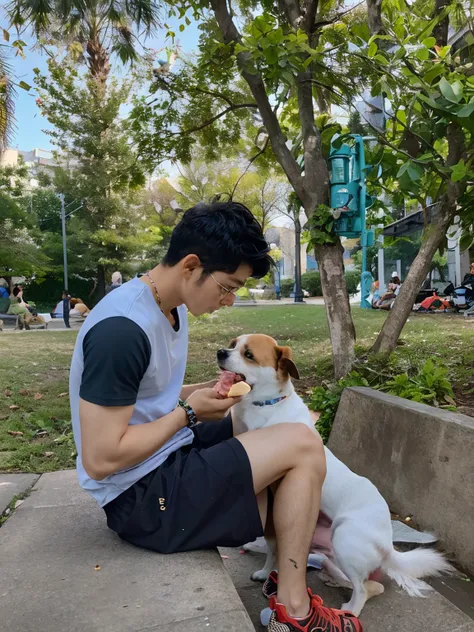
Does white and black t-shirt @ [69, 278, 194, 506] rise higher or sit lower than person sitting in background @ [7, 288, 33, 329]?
higher

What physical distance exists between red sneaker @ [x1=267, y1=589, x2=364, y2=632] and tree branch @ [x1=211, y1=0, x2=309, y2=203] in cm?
400

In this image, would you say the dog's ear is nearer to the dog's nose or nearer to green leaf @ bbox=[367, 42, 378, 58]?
the dog's nose

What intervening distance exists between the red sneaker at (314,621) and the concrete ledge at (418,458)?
94 centimetres

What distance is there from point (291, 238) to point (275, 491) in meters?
47.5

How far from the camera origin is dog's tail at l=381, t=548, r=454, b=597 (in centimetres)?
203

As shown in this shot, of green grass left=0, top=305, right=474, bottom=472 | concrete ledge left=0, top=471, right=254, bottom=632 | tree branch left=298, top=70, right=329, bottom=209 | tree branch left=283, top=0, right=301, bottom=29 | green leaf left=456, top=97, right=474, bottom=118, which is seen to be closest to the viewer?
concrete ledge left=0, top=471, right=254, bottom=632

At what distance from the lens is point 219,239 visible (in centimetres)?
174

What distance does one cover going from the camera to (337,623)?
1.58 m

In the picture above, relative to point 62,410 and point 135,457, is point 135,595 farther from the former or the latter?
point 62,410

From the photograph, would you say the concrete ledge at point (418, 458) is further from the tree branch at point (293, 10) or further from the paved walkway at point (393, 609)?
the tree branch at point (293, 10)

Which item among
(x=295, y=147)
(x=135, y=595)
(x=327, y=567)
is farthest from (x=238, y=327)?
(x=135, y=595)

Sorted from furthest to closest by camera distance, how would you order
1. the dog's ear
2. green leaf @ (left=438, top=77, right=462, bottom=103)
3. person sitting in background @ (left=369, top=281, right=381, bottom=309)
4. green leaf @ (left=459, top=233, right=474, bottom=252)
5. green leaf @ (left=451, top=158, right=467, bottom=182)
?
person sitting in background @ (left=369, top=281, right=381, bottom=309) < green leaf @ (left=459, top=233, right=474, bottom=252) < green leaf @ (left=451, top=158, right=467, bottom=182) < green leaf @ (left=438, top=77, right=462, bottom=103) < the dog's ear

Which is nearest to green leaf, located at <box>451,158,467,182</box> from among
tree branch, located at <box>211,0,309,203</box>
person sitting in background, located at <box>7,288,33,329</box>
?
tree branch, located at <box>211,0,309,203</box>

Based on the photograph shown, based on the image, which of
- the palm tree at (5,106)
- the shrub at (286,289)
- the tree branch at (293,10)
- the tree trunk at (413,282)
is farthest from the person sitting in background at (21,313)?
the shrub at (286,289)
